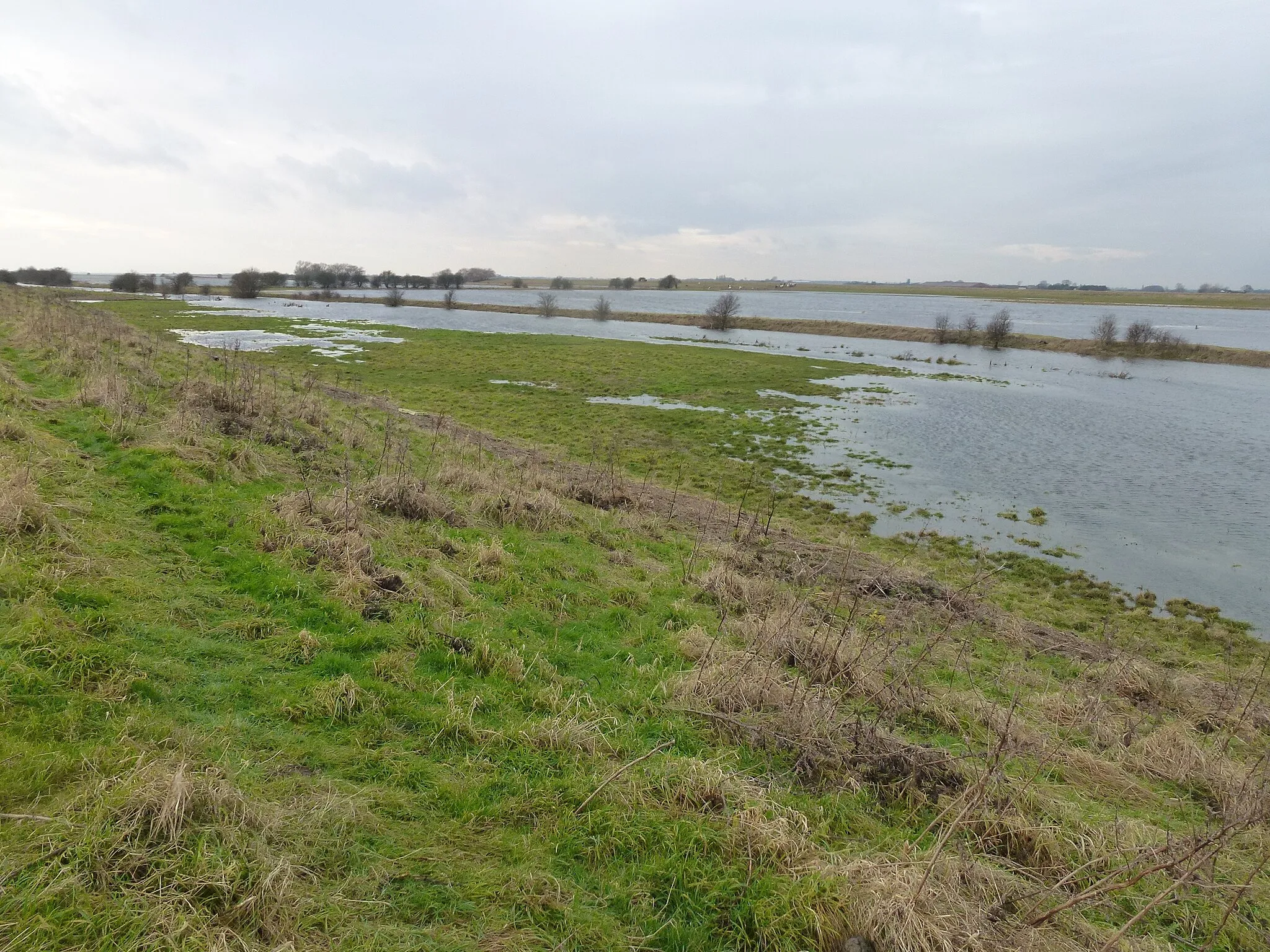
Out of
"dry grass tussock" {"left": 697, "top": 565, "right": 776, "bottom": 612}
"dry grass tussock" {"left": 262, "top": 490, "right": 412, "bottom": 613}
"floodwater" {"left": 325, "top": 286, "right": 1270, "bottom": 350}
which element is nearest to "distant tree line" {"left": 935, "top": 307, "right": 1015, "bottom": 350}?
"floodwater" {"left": 325, "top": 286, "right": 1270, "bottom": 350}

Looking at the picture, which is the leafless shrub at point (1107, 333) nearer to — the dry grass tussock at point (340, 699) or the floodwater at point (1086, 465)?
the floodwater at point (1086, 465)

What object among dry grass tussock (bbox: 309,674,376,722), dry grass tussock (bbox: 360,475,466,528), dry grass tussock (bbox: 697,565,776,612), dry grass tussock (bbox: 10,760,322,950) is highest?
dry grass tussock (bbox: 360,475,466,528)

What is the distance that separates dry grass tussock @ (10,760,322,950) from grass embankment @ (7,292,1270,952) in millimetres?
19

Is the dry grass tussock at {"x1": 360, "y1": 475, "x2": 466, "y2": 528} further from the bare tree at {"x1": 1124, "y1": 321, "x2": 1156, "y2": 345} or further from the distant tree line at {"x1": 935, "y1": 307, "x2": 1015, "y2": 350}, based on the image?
the bare tree at {"x1": 1124, "y1": 321, "x2": 1156, "y2": 345}

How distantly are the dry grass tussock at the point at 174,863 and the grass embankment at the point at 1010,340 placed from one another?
74.9 meters

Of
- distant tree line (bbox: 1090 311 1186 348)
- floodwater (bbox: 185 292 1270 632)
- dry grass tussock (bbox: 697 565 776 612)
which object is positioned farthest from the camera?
distant tree line (bbox: 1090 311 1186 348)

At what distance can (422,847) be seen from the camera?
13.3ft

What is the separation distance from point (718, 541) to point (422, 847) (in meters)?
10.1

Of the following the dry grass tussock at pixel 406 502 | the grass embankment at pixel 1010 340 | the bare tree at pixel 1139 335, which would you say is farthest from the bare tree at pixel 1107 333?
the dry grass tussock at pixel 406 502

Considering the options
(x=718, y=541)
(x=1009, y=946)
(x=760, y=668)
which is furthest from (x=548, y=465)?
(x=1009, y=946)

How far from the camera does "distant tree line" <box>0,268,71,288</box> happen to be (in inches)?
4387

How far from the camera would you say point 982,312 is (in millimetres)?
123000

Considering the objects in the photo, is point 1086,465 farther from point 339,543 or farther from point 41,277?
point 41,277

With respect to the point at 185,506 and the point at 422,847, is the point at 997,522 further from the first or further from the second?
the point at 185,506
